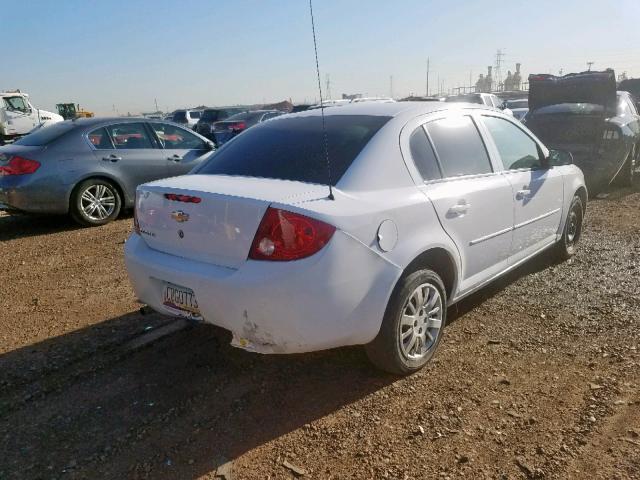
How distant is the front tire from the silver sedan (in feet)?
17.9

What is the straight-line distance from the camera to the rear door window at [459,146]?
11.2 feet

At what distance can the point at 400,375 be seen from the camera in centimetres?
311

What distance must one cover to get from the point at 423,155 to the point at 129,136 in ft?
18.7

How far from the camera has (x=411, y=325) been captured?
309 cm

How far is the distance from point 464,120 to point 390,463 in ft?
7.96

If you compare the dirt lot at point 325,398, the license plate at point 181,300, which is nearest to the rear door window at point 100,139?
the dirt lot at point 325,398

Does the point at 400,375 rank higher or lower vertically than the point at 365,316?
lower

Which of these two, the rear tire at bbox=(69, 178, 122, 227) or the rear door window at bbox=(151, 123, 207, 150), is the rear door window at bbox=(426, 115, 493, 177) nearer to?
the rear tire at bbox=(69, 178, 122, 227)

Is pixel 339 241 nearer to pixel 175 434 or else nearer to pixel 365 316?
pixel 365 316

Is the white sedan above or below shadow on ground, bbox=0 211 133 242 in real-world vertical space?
above

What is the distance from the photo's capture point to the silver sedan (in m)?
6.66

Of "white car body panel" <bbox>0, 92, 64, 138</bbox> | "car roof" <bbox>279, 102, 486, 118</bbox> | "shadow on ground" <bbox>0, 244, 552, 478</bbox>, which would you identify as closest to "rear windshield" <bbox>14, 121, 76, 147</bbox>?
"shadow on ground" <bbox>0, 244, 552, 478</bbox>

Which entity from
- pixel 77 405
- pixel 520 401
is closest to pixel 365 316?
pixel 520 401

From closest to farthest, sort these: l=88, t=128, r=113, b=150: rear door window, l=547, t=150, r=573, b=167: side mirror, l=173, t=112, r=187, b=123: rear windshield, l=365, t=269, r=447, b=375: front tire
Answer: l=365, t=269, r=447, b=375: front tire, l=547, t=150, r=573, b=167: side mirror, l=88, t=128, r=113, b=150: rear door window, l=173, t=112, r=187, b=123: rear windshield
